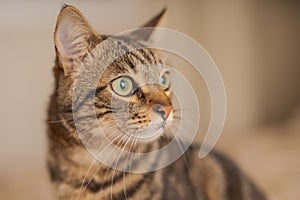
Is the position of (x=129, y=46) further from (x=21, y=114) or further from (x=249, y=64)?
(x=249, y=64)

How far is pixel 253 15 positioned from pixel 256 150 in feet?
0.94

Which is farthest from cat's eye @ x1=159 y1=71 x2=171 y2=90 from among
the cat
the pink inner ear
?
the pink inner ear

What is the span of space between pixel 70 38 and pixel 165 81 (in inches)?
4.6

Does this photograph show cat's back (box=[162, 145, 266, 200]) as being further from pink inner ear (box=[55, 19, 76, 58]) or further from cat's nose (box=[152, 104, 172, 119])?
pink inner ear (box=[55, 19, 76, 58])

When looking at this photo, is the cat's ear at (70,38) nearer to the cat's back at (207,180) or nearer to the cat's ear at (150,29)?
the cat's ear at (150,29)

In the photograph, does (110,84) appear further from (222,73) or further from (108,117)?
(222,73)

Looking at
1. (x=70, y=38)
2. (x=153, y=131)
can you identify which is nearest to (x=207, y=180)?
(x=153, y=131)

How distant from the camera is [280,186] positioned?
28.4 inches

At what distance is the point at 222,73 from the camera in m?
0.67

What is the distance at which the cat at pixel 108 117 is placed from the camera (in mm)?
424

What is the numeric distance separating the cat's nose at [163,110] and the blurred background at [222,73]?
0.08 m

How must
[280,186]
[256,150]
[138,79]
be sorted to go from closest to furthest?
[138,79]
[280,186]
[256,150]

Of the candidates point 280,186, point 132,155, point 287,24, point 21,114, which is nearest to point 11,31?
point 21,114

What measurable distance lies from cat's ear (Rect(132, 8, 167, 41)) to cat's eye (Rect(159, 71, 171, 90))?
0.05 metres
